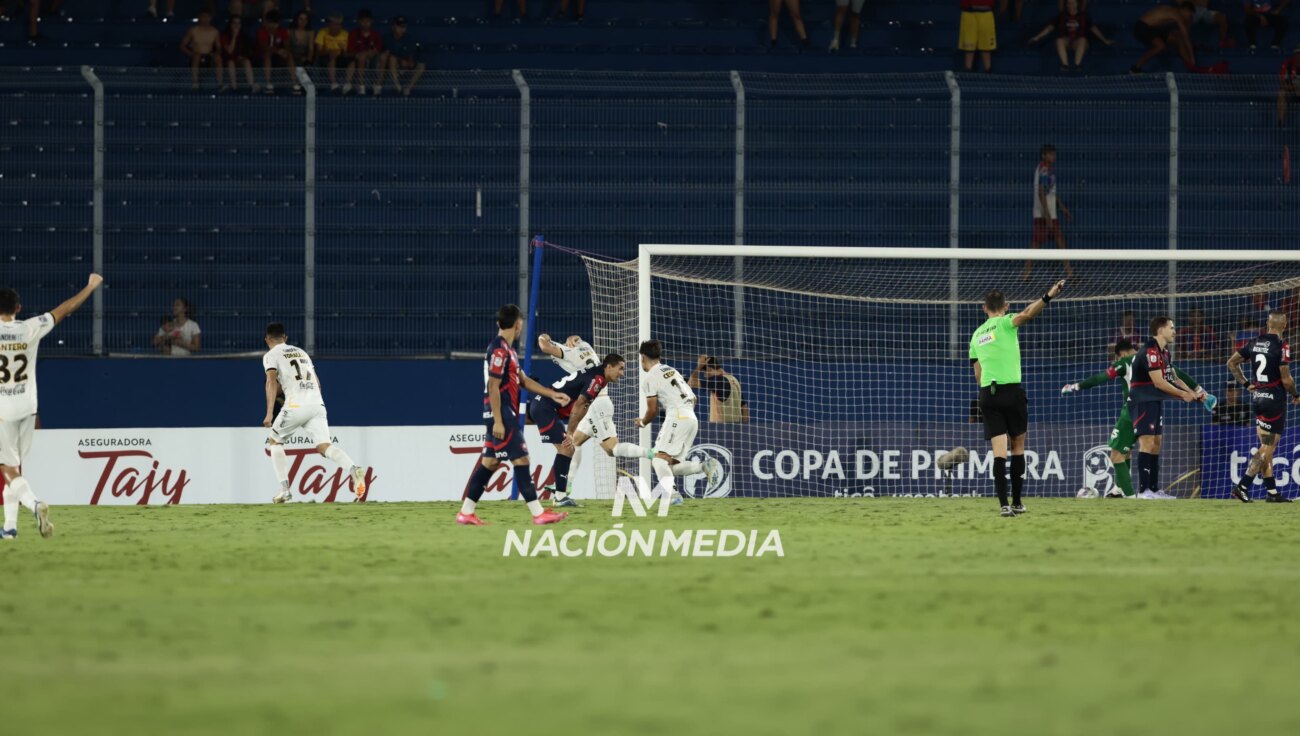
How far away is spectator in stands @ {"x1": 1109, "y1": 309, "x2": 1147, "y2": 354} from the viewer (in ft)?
69.6

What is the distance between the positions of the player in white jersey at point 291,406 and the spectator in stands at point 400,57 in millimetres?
4915

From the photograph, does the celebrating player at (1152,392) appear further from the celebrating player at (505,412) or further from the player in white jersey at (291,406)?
the player in white jersey at (291,406)

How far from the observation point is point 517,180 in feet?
69.3

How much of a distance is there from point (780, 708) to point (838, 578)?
13.5 feet

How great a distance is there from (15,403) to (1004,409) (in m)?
8.44

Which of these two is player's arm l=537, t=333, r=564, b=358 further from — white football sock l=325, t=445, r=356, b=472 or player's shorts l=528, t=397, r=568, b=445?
white football sock l=325, t=445, r=356, b=472

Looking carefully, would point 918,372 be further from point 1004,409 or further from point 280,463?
point 280,463

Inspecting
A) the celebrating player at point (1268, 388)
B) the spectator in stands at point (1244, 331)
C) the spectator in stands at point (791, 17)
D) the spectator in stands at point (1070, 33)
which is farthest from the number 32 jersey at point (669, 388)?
the spectator in stands at point (1070, 33)

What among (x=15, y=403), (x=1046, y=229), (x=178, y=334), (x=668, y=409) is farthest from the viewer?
(x=1046, y=229)

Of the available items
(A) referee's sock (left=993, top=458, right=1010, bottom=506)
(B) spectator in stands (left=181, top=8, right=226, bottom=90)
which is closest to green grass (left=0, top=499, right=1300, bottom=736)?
(A) referee's sock (left=993, top=458, right=1010, bottom=506)

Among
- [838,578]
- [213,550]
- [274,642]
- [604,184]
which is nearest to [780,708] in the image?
[274,642]

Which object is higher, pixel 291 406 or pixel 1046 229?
pixel 1046 229

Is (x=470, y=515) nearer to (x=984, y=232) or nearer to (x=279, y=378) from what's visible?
(x=279, y=378)

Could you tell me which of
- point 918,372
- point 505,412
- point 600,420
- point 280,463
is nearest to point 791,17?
point 918,372
